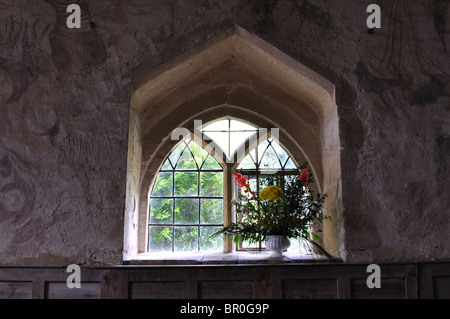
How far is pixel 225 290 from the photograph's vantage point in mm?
2863

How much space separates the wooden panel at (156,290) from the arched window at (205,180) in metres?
0.89

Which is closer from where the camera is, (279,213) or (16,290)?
(16,290)

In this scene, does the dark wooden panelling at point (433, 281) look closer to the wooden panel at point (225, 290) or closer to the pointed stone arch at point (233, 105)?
the pointed stone arch at point (233, 105)

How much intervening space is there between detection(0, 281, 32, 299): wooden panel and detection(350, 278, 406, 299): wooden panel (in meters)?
2.50

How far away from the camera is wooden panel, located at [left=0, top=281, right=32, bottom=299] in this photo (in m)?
2.82

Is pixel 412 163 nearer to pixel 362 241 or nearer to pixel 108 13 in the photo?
pixel 362 241

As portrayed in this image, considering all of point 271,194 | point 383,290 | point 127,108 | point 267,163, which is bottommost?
point 383,290

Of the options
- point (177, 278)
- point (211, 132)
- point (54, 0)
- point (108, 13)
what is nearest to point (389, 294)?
point (177, 278)

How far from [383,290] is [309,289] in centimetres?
57

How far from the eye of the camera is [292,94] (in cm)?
374

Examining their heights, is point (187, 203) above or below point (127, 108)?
below

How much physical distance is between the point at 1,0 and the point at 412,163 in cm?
383

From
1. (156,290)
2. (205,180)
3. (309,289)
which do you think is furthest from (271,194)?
(156,290)

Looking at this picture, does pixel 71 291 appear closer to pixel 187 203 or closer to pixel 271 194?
pixel 187 203
